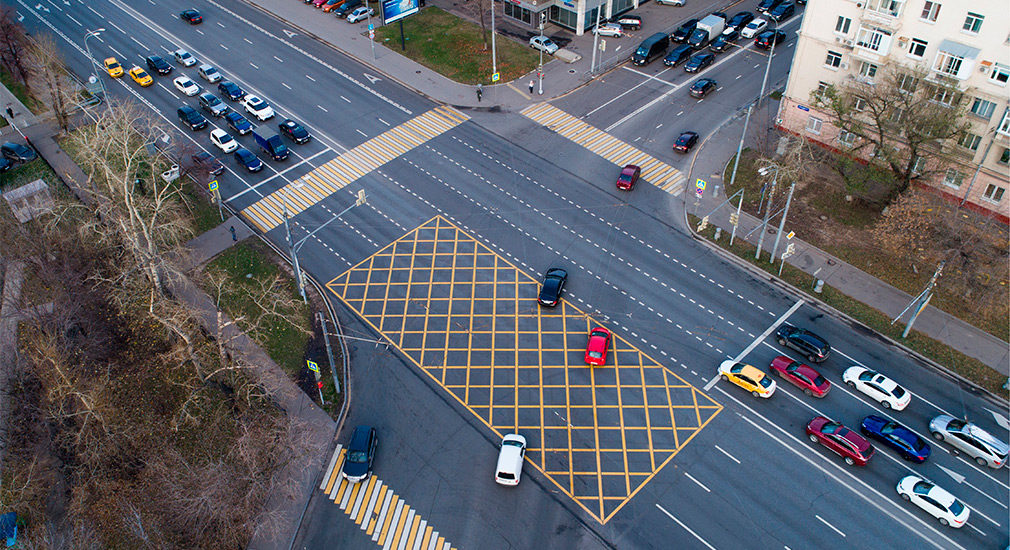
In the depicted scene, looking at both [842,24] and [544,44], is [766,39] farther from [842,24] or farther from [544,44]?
[544,44]

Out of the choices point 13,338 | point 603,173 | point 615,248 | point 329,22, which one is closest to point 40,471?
point 13,338

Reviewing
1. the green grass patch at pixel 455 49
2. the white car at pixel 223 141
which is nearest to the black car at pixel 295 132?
the white car at pixel 223 141

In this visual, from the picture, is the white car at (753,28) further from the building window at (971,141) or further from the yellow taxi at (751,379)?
the yellow taxi at (751,379)

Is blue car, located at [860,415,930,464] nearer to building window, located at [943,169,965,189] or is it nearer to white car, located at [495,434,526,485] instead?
white car, located at [495,434,526,485]

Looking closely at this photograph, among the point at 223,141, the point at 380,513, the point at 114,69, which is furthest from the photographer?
the point at 114,69

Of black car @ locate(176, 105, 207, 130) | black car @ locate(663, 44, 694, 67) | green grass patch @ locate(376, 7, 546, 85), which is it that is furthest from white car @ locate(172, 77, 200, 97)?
black car @ locate(663, 44, 694, 67)

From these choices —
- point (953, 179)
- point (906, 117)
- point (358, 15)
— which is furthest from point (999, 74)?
point (358, 15)
